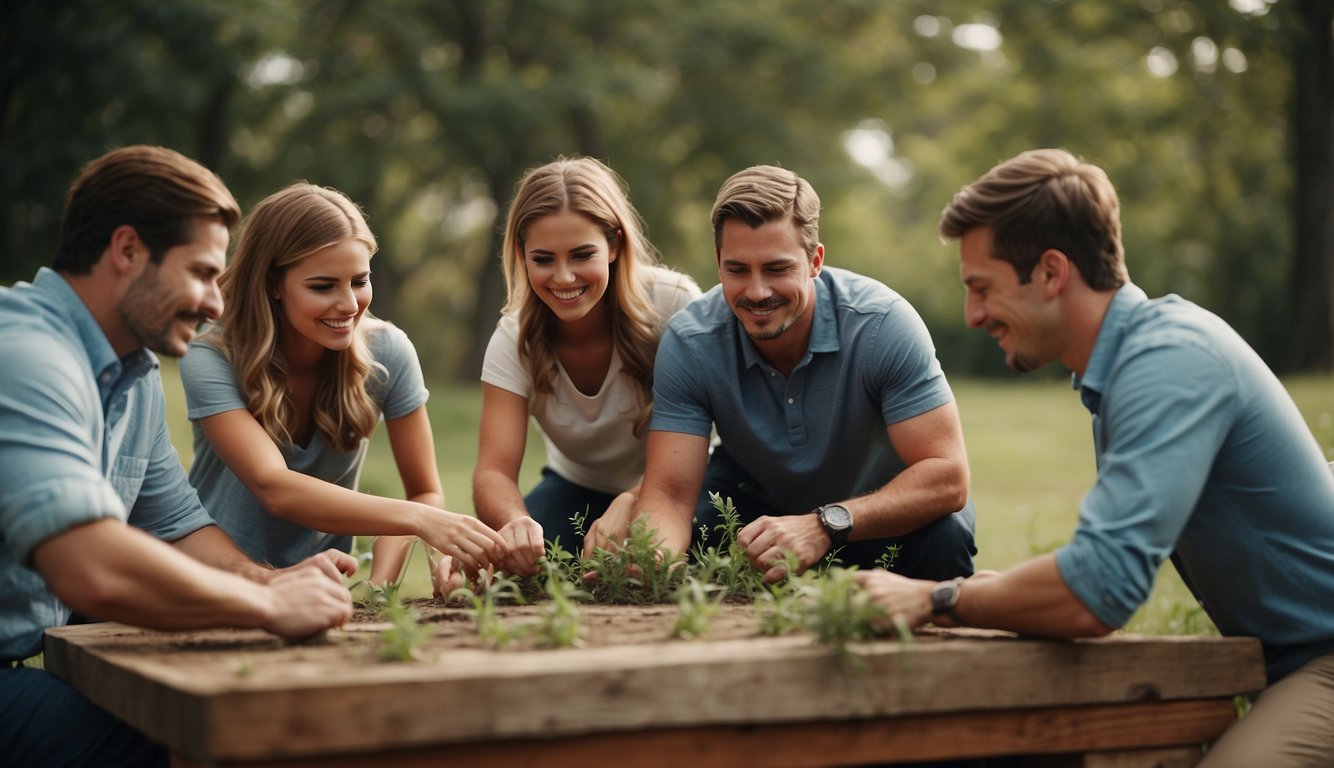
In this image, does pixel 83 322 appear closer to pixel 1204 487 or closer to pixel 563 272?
pixel 563 272

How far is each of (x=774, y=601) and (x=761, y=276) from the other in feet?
5.15

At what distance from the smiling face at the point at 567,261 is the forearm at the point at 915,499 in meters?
1.41

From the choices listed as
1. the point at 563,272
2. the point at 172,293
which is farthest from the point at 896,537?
the point at 172,293

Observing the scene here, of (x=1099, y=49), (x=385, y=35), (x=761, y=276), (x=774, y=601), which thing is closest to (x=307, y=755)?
(x=774, y=601)

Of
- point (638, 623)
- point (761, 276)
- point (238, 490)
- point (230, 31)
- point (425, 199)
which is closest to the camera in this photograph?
point (638, 623)

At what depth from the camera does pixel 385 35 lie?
26891 mm

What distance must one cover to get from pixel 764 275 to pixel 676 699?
224 centimetres

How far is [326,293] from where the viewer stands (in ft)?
16.3

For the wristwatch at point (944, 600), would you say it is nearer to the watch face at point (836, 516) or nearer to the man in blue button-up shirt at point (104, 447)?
the watch face at point (836, 516)

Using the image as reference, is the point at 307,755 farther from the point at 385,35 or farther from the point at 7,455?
the point at 385,35

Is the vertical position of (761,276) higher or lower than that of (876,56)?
lower

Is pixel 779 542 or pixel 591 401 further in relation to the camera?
pixel 591 401

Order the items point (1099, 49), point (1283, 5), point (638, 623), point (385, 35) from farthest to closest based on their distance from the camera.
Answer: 1. point (1099, 49)
2. point (385, 35)
3. point (1283, 5)
4. point (638, 623)

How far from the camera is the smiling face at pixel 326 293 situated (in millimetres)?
4934
